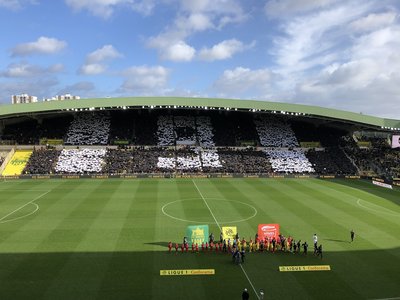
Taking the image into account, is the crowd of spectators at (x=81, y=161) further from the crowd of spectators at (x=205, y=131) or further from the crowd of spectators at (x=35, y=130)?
the crowd of spectators at (x=205, y=131)

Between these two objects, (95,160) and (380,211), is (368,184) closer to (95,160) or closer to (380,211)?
(380,211)

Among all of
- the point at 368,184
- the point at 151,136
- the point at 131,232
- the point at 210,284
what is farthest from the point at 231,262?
the point at 151,136

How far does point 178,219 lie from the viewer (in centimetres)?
3584

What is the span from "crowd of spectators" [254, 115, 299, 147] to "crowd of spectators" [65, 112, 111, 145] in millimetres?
32002

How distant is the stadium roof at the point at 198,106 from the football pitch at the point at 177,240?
20.3 m

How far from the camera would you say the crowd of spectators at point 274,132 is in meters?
80.9

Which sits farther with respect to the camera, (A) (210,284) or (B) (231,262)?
(B) (231,262)

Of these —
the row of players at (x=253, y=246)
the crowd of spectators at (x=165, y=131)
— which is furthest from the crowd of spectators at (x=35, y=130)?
the row of players at (x=253, y=246)

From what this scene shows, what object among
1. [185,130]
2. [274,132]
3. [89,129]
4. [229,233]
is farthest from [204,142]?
[229,233]

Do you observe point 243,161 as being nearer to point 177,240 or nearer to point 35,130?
point 35,130

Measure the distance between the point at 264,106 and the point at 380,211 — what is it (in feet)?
119

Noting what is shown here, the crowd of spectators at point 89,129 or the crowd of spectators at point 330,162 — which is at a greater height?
the crowd of spectators at point 89,129

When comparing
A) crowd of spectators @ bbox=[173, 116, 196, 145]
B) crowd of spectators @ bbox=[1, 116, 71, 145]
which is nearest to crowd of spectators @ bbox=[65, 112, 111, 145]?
crowd of spectators @ bbox=[1, 116, 71, 145]

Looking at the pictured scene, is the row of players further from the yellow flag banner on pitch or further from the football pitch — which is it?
the football pitch
